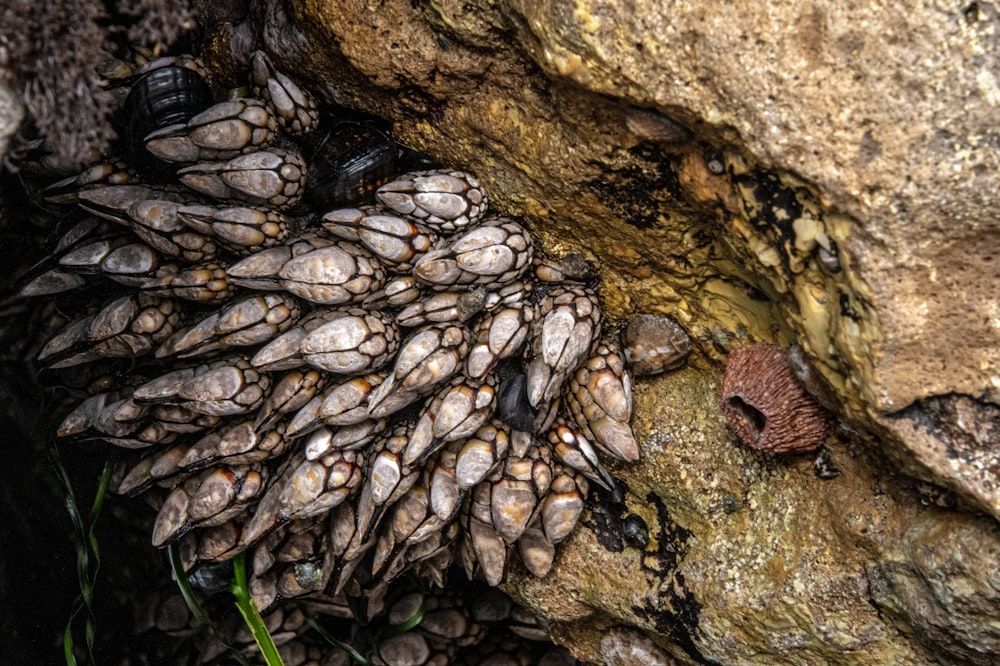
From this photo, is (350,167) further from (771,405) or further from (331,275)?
(771,405)

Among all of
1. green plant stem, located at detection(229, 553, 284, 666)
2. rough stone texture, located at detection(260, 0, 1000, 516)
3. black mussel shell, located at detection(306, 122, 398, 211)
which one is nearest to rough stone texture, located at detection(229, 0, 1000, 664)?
rough stone texture, located at detection(260, 0, 1000, 516)

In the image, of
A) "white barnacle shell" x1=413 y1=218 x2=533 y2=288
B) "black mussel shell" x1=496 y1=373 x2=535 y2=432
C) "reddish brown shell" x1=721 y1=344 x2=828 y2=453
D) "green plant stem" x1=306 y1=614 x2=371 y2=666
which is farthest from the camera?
"green plant stem" x1=306 y1=614 x2=371 y2=666

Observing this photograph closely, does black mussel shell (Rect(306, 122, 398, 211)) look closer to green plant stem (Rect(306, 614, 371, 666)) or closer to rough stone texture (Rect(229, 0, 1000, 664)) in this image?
rough stone texture (Rect(229, 0, 1000, 664))

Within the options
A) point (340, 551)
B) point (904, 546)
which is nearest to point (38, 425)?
point (340, 551)

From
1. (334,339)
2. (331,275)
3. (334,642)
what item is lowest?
(334,642)

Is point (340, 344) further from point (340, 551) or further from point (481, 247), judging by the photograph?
point (340, 551)

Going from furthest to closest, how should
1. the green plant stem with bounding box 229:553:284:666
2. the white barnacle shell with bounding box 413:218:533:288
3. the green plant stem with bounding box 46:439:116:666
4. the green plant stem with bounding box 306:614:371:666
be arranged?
the green plant stem with bounding box 306:614:371:666, the green plant stem with bounding box 46:439:116:666, the green plant stem with bounding box 229:553:284:666, the white barnacle shell with bounding box 413:218:533:288

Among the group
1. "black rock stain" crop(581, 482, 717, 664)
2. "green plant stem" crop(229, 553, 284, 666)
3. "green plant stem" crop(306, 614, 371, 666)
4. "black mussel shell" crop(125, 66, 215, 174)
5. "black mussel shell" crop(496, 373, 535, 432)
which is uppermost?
"black mussel shell" crop(125, 66, 215, 174)

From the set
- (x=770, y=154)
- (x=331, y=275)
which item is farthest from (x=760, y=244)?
(x=331, y=275)
